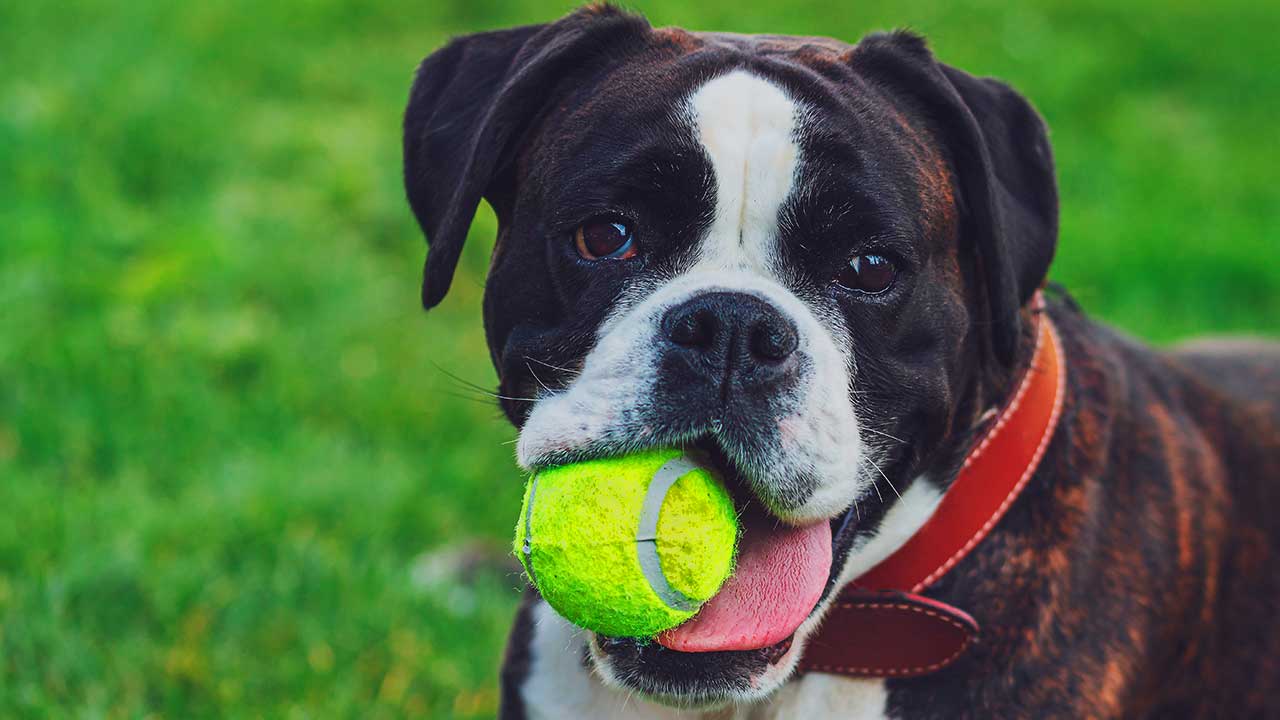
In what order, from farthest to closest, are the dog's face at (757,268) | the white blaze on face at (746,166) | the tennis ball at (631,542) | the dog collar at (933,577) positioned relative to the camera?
the dog collar at (933,577)
the white blaze on face at (746,166)
the dog's face at (757,268)
the tennis ball at (631,542)

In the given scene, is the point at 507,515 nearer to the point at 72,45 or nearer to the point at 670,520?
the point at 670,520

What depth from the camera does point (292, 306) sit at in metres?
5.50

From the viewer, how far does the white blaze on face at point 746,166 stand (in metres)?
2.46

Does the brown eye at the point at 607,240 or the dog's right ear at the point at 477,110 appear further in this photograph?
the dog's right ear at the point at 477,110

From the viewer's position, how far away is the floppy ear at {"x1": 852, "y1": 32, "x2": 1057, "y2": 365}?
2.62 metres

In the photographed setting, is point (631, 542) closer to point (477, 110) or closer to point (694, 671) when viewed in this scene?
point (694, 671)

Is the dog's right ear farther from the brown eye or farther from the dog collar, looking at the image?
the dog collar

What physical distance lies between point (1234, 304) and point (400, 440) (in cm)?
362

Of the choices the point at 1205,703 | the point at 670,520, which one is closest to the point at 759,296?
the point at 670,520

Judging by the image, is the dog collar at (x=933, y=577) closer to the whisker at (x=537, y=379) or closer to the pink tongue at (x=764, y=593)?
the pink tongue at (x=764, y=593)

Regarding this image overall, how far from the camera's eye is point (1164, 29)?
9008 mm

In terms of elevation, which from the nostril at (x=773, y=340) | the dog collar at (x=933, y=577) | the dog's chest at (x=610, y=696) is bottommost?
the dog's chest at (x=610, y=696)

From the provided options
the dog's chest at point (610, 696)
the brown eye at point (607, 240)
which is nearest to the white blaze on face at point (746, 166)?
the brown eye at point (607, 240)

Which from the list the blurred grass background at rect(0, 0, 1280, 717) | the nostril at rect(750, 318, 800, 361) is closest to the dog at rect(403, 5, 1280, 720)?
the nostril at rect(750, 318, 800, 361)
